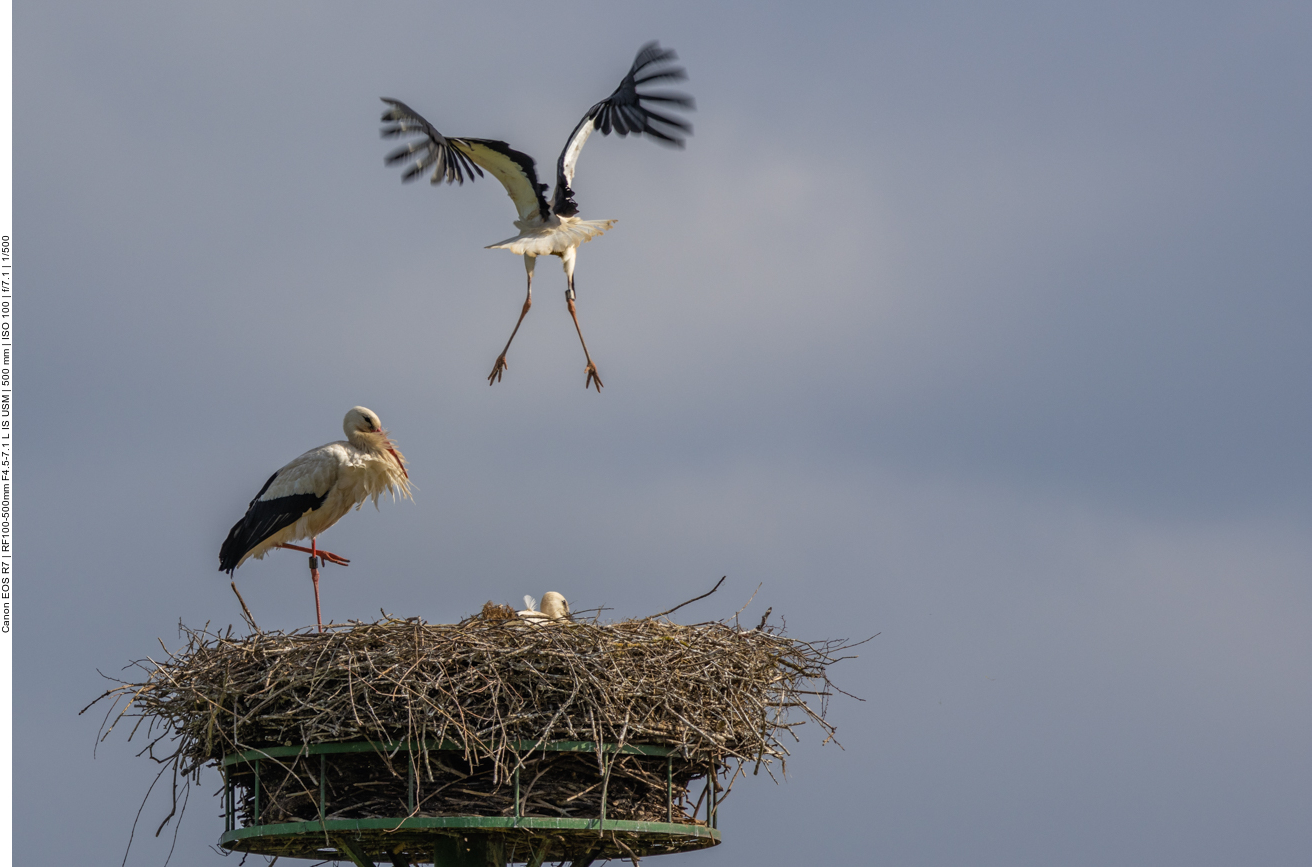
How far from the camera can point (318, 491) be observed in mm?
14016

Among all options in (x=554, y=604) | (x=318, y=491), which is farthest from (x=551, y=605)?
(x=318, y=491)

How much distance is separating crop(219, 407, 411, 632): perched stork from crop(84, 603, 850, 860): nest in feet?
10.3

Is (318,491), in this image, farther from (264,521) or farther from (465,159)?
(465,159)

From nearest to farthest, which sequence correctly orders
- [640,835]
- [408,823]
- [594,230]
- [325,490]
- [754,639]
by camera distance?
[408,823] < [640,835] < [754,639] < [325,490] < [594,230]

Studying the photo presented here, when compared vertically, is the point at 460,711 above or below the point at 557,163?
below

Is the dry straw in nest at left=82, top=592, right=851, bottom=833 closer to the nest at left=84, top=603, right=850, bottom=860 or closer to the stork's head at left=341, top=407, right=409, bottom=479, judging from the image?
the nest at left=84, top=603, right=850, bottom=860

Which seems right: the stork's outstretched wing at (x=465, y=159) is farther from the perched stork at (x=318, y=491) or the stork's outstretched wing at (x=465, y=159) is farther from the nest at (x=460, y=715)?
the nest at (x=460, y=715)

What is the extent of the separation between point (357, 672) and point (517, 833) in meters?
1.40

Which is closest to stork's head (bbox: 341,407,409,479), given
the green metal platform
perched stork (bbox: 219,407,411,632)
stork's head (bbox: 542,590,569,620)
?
perched stork (bbox: 219,407,411,632)

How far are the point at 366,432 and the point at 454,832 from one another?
16.3 feet

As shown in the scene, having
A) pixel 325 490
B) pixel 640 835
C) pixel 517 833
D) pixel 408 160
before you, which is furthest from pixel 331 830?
pixel 408 160

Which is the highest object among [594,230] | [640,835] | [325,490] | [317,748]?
[594,230]

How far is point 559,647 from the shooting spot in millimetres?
10250

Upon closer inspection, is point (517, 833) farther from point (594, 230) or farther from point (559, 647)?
point (594, 230)
